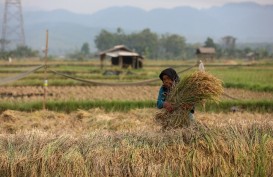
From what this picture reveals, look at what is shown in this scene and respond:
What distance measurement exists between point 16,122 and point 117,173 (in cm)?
486

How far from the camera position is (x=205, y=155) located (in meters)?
3.94

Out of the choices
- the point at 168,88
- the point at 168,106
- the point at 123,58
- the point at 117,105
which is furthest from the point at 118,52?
the point at 168,106

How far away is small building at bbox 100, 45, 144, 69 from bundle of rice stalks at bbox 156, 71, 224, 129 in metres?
26.9

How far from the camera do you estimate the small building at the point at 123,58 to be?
105 feet

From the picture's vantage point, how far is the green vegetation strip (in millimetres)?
10234

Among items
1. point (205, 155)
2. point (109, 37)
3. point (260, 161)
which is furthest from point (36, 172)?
point (109, 37)

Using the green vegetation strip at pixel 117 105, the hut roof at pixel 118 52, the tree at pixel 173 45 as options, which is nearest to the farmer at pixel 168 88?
the green vegetation strip at pixel 117 105

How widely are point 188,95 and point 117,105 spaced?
6435mm

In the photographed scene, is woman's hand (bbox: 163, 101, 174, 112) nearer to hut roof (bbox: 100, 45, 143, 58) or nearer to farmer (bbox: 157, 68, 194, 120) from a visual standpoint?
farmer (bbox: 157, 68, 194, 120)

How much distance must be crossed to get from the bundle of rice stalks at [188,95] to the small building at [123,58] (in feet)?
88.3

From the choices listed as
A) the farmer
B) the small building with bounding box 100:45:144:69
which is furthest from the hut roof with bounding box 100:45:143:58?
the farmer

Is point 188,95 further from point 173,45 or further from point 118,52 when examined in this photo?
point 173,45

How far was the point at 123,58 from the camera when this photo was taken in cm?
3403

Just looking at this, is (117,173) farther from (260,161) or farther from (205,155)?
(260,161)
